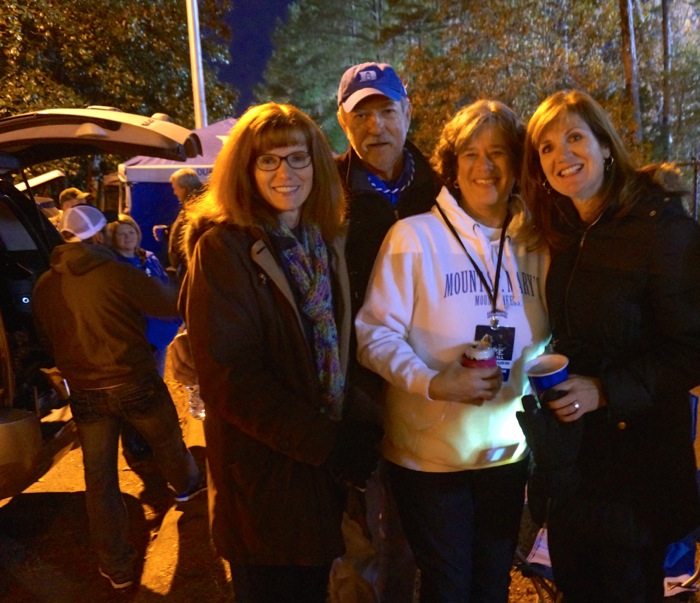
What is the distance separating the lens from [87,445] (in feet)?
11.3

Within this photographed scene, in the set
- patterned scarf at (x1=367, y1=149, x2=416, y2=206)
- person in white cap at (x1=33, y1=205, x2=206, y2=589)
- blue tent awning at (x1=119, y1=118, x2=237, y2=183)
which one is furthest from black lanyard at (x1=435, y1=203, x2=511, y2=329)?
blue tent awning at (x1=119, y1=118, x2=237, y2=183)

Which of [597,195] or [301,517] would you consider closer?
[301,517]

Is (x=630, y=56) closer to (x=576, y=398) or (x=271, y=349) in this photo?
(x=576, y=398)

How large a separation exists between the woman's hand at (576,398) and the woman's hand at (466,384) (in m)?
0.19

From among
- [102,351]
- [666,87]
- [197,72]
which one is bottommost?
[102,351]

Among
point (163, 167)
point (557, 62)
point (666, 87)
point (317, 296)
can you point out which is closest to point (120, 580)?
point (317, 296)

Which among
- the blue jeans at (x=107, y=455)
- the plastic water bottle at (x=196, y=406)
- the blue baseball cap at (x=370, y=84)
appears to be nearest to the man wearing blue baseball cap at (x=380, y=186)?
the blue baseball cap at (x=370, y=84)

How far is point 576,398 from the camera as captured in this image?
1.90m

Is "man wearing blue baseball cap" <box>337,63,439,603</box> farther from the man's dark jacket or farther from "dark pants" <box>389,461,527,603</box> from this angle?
"dark pants" <box>389,461,527,603</box>

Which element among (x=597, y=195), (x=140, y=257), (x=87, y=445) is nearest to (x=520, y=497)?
(x=597, y=195)

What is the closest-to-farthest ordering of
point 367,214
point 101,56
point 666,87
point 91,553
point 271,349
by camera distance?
point 271,349 → point 367,214 → point 91,553 → point 666,87 → point 101,56

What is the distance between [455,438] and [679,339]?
762mm

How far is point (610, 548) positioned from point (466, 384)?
826 mm

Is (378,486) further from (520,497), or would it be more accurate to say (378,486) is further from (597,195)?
(597,195)
